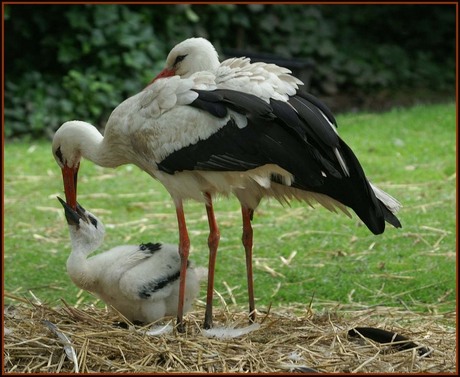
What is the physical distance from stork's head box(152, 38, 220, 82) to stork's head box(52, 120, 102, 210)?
0.58m

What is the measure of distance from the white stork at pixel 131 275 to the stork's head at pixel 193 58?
97 cm

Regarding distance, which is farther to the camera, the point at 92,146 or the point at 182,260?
the point at 92,146

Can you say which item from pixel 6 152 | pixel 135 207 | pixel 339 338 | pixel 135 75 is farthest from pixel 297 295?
pixel 135 75

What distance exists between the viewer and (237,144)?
13.9 ft

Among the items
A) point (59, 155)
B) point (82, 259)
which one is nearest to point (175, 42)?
point (59, 155)

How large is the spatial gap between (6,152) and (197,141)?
5925 mm

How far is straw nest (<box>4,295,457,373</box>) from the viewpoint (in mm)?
4051

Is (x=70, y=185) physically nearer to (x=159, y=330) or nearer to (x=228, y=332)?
(x=159, y=330)

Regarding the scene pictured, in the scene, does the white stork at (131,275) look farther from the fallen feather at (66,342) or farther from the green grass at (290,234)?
the green grass at (290,234)

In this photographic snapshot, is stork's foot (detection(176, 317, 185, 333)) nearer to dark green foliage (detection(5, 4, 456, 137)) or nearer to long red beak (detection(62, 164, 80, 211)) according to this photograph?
long red beak (detection(62, 164, 80, 211))

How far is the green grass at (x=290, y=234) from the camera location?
5699 millimetres

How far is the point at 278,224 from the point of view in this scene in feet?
23.5

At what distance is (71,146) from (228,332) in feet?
4.37

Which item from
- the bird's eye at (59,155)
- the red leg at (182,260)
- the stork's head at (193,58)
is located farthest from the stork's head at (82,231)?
the stork's head at (193,58)
